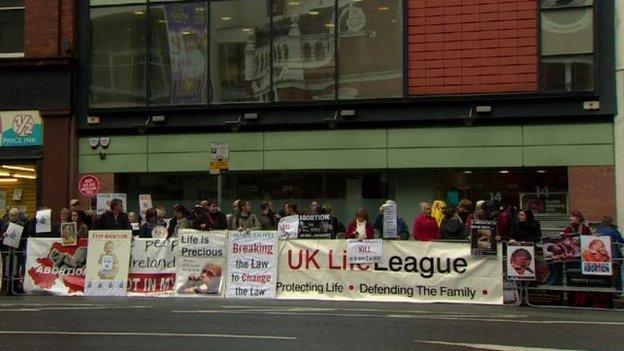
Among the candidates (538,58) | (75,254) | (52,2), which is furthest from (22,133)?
(538,58)

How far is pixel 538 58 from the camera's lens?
19125mm

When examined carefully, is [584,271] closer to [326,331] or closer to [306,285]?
[306,285]

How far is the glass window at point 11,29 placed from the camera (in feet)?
73.0

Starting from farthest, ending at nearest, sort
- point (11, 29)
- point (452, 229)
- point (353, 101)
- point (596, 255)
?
point (11, 29), point (353, 101), point (452, 229), point (596, 255)

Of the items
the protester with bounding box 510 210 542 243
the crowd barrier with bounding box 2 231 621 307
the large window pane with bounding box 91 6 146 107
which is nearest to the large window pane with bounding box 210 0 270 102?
the large window pane with bounding box 91 6 146 107

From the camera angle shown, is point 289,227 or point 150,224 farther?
point 150,224

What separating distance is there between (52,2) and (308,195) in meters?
8.71

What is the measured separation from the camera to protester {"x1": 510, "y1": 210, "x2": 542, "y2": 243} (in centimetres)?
1476

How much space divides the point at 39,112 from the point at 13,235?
606 cm

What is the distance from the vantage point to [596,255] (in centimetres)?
1378

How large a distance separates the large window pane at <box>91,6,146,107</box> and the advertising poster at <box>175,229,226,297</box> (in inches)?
286

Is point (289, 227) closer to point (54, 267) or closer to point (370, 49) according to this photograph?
point (54, 267)

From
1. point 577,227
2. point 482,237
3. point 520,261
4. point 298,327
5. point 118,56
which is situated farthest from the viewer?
point 118,56

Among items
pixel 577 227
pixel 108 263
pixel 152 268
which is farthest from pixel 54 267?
pixel 577 227
